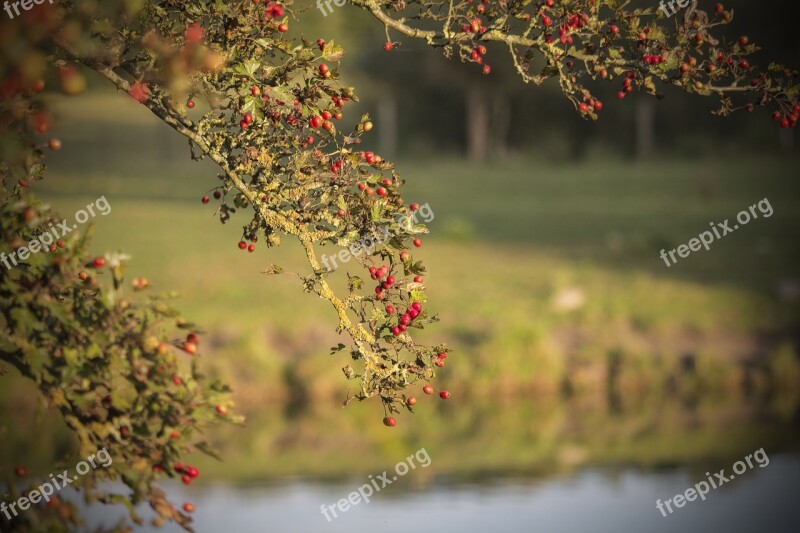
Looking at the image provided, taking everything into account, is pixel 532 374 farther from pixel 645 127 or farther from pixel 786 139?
pixel 645 127

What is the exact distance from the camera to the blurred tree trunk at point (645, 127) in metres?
43.8

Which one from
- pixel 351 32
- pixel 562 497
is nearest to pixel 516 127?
pixel 351 32

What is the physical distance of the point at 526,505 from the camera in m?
17.2

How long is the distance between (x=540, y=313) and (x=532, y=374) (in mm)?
2501

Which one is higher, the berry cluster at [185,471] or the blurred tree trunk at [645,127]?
the blurred tree trunk at [645,127]

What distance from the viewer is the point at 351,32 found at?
47156mm

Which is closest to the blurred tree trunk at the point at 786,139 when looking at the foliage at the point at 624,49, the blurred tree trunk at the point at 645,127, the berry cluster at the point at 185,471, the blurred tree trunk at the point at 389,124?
the blurred tree trunk at the point at 645,127

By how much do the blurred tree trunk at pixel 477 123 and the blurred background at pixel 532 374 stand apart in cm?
1056

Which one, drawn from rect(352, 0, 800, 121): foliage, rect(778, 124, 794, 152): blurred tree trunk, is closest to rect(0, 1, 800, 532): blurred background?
rect(352, 0, 800, 121): foliage

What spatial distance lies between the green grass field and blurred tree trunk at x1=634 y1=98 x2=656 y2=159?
7.16m

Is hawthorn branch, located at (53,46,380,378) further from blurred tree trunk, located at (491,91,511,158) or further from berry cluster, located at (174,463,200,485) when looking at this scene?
blurred tree trunk, located at (491,91,511,158)

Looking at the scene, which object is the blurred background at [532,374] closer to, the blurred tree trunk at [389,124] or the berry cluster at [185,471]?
the berry cluster at [185,471]

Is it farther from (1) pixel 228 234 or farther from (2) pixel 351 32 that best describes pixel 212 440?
(2) pixel 351 32

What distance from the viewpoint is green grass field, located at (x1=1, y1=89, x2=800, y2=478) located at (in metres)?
20.3
